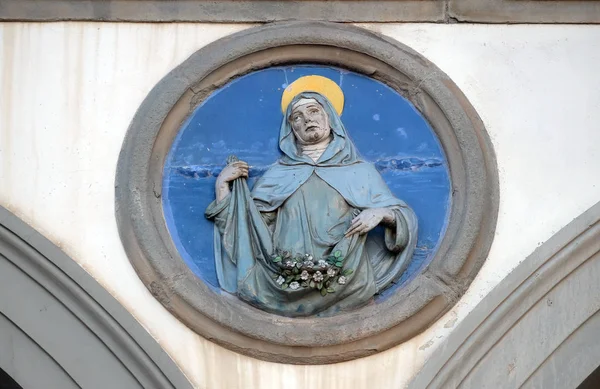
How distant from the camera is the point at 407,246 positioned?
6922 millimetres

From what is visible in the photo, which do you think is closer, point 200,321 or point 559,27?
point 200,321

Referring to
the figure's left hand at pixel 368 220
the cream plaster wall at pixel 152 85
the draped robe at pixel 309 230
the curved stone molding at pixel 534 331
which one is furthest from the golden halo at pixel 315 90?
the curved stone molding at pixel 534 331

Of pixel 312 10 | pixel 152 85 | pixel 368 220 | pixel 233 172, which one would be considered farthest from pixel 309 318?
pixel 312 10

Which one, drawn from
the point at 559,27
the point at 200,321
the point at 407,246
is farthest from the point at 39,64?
the point at 559,27

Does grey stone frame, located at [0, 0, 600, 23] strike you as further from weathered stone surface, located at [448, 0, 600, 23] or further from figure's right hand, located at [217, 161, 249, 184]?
figure's right hand, located at [217, 161, 249, 184]

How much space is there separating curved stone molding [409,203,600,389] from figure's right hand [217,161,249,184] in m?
1.21

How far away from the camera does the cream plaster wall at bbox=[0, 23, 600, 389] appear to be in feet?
22.2

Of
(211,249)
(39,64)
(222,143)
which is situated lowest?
(211,249)

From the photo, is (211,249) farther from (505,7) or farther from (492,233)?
(505,7)

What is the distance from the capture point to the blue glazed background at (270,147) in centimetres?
704

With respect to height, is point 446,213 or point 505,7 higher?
point 505,7

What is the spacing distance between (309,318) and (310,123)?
36.4 inches

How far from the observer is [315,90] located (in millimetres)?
7281

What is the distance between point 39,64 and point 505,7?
2.20 m
